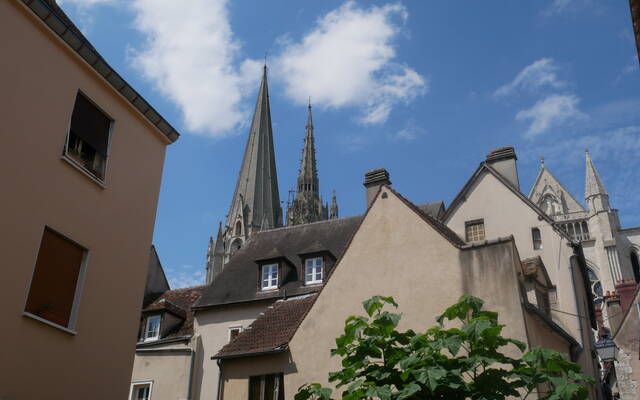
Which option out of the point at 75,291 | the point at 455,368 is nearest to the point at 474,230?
the point at 455,368

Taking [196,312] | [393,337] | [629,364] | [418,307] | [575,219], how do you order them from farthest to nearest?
1. [575,219]
2. [629,364]
3. [196,312]
4. [418,307]
5. [393,337]

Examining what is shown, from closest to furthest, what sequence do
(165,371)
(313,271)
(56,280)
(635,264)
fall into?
1. (56,280)
2. (165,371)
3. (313,271)
4. (635,264)

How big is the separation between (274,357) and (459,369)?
7.28 metres

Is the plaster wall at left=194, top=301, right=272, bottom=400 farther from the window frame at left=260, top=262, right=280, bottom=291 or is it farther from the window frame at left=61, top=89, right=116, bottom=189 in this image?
the window frame at left=61, top=89, right=116, bottom=189

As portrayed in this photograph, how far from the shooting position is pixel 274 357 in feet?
53.7

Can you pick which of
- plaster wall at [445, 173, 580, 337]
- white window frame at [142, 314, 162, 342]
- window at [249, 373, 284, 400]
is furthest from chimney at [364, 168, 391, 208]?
white window frame at [142, 314, 162, 342]

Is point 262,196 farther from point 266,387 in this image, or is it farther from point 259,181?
point 266,387

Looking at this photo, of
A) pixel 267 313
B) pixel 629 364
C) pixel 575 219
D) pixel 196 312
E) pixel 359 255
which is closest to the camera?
pixel 359 255

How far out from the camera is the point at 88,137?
12133 millimetres

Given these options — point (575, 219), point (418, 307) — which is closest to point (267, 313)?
point (418, 307)

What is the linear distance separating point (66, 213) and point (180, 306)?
51.9ft

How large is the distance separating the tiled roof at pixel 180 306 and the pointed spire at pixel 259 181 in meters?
71.5

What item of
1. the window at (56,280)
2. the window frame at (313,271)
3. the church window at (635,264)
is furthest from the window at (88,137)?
the church window at (635,264)

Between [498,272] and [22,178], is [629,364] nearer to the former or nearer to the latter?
[498,272]
